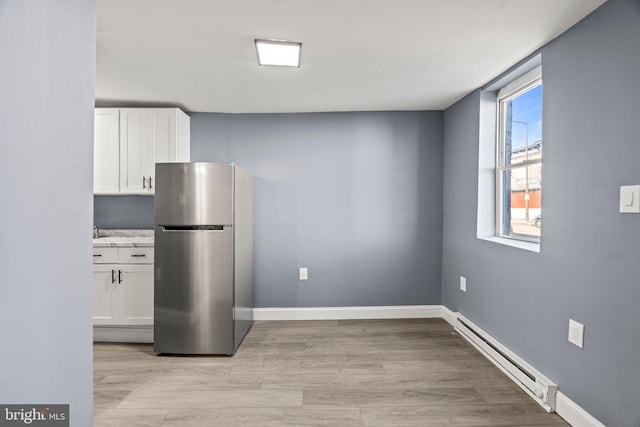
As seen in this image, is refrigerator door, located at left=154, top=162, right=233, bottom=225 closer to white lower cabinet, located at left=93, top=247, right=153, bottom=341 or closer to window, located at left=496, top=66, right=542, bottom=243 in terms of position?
white lower cabinet, located at left=93, top=247, right=153, bottom=341

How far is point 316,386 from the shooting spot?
2430 millimetres

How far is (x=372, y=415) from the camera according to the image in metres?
2.09

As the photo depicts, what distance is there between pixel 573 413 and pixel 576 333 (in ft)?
1.47

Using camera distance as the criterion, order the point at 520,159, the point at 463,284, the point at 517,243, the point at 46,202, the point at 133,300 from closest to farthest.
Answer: the point at 46,202
the point at 517,243
the point at 520,159
the point at 133,300
the point at 463,284

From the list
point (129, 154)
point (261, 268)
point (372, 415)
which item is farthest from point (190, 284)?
point (372, 415)

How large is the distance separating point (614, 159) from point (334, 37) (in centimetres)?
166

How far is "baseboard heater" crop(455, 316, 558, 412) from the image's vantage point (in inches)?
83.5

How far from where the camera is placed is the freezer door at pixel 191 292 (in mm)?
2900

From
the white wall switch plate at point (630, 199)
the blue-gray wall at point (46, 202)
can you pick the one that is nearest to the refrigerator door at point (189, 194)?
the blue-gray wall at point (46, 202)

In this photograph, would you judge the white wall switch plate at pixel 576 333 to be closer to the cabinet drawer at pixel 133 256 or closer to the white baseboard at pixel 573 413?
the white baseboard at pixel 573 413

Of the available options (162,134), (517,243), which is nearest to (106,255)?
(162,134)

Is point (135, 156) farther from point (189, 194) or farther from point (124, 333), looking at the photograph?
point (124, 333)

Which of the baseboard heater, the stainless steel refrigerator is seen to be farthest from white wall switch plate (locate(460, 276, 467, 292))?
the stainless steel refrigerator

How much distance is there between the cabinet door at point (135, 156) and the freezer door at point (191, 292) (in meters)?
0.82
